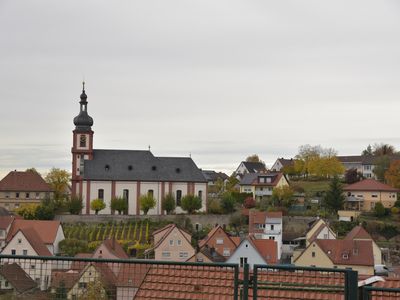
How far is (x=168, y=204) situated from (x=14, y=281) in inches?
1922

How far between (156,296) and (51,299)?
1.08 metres

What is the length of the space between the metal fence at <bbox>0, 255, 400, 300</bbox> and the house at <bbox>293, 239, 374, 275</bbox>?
2948 centimetres

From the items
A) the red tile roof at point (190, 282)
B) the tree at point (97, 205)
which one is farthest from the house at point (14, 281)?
the tree at point (97, 205)

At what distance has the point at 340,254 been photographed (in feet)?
113

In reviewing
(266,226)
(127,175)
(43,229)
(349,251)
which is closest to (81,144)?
(127,175)

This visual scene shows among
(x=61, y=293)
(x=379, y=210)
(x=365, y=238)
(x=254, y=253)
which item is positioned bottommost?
(x=254, y=253)

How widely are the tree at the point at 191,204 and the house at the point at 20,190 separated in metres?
17.3

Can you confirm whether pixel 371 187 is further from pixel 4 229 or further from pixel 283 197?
pixel 4 229

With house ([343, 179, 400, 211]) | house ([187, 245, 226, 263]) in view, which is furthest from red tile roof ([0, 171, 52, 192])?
house ([187, 245, 226, 263])

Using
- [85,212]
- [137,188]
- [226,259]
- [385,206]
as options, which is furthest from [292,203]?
[226,259]

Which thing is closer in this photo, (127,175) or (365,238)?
(365,238)

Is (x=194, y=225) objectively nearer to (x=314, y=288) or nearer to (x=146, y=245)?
(x=146, y=245)

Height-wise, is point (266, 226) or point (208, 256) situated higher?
point (266, 226)

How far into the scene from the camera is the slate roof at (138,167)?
2250 inches
